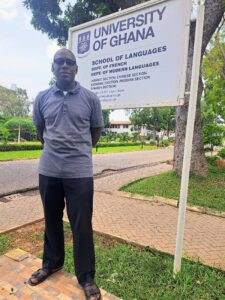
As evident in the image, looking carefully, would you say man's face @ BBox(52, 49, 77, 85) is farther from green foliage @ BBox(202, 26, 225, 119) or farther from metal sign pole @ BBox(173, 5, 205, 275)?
green foliage @ BBox(202, 26, 225, 119)

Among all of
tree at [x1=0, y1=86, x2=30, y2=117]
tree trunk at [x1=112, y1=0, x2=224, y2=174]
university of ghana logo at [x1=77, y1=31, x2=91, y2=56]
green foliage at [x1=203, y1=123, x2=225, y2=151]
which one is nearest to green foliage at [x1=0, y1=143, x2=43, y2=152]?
green foliage at [x1=203, y1=123, x2=225, y2=151]

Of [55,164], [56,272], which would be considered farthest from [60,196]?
[56,272]

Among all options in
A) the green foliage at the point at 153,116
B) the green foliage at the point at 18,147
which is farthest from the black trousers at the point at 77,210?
the green foliage at the point at 153,116

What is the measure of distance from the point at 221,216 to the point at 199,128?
9.70ft

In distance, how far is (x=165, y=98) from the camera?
130 inches

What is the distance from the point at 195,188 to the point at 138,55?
14.2ft

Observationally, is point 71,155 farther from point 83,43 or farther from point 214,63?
point 214,63

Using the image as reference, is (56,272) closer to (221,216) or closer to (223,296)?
(223,296)

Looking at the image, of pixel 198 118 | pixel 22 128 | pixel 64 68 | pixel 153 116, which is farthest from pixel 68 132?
pixel 153 116

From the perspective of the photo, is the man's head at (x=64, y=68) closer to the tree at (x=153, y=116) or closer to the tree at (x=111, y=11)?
the tree at (x=111, y=11)

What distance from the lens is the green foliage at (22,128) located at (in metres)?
26.9

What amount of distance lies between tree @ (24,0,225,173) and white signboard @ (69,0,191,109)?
3.22 meters

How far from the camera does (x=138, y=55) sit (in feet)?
11.6

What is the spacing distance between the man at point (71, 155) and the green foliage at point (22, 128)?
24.7 m
